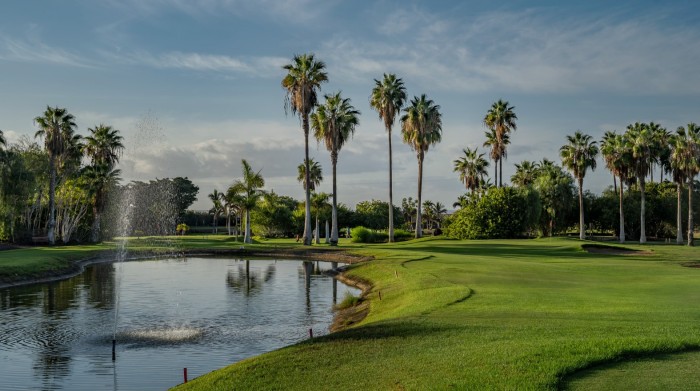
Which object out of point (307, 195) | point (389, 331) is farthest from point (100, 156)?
point (389, 331)

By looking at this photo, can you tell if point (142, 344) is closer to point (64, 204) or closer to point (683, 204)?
point (64, 204)

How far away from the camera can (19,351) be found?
67.4 feet

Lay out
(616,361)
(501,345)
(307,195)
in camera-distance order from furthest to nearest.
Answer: (307,195) → (501,345) → (616,361)

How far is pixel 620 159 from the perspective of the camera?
298ft

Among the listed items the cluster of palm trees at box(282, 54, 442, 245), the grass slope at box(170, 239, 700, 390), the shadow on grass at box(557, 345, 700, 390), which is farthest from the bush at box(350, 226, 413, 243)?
the shadow on grass at box(557, 345, 700, 390)

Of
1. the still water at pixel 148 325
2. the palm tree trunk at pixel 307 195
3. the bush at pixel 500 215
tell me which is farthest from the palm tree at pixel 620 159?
the still water at pixel 148 325

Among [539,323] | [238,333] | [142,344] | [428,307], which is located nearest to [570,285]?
[428,307]

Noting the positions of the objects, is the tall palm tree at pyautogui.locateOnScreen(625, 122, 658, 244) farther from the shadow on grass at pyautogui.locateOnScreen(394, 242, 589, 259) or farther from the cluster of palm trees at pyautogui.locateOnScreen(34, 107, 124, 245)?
the cluster of palm trees at pyautogui.locateOnScreen(34, 107, 124, 245)

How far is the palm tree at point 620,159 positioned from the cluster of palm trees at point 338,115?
2609 centimetres

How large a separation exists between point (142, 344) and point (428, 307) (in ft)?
33.3

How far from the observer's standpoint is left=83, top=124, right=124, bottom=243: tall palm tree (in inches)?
3396

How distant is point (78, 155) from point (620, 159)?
3048 inches

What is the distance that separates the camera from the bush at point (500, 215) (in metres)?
89.3

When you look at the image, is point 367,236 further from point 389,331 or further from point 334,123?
point 389,331
